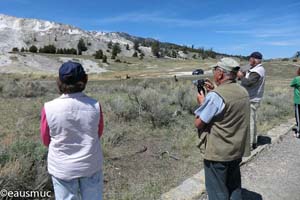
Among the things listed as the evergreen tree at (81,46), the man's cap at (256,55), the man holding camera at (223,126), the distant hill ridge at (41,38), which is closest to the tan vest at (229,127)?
the man holding camera at (223,126)

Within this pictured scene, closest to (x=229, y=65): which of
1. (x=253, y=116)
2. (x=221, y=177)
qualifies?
(x=221, y=177)

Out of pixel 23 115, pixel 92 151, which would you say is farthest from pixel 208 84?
pixel 23 115

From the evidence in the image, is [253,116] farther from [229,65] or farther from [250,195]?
[229,65]

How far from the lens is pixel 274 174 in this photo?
6555mm

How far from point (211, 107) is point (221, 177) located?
837 millimetres

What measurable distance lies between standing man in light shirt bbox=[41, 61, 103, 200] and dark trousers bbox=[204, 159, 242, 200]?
4.32ft

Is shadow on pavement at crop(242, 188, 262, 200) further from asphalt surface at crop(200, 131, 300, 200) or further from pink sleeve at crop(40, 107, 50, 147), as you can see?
pink sleeve at crop(40, 107, 50, 147)

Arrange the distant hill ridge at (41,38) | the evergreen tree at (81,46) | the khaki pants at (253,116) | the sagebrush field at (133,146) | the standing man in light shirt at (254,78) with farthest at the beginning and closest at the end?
the distant hill ridge at (41,38) → the evergreen tree at (81,46) → the khaki pants at (253,116) → the standing man in light shirt at (254,78) → the sagebrush field at (133,146)

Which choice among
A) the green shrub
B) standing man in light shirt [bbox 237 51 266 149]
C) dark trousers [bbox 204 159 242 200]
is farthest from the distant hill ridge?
dark trousers [bbox 204 159 242 200]

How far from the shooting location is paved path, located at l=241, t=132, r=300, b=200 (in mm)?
5645

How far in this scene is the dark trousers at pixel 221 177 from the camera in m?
4.07

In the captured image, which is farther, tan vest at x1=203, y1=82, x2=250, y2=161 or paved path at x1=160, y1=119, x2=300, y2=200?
paved path at x1=160, y1=119, x2=300, y2=200

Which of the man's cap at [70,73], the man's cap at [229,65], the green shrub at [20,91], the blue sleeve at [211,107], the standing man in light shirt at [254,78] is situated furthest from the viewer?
the green shrub at [20,91]

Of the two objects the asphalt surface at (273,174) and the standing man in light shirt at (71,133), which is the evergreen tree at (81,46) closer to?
the asphalt surface at (273,174)
